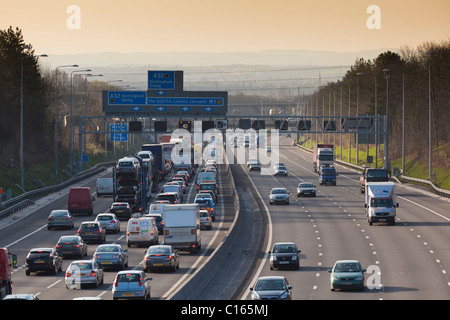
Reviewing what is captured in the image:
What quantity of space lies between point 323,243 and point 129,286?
927 inches

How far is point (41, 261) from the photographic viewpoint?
43.9 meters

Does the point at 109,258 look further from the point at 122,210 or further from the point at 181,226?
the point at 122,210

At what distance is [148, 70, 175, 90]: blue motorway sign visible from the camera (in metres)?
92.1

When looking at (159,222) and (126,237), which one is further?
(159,222)

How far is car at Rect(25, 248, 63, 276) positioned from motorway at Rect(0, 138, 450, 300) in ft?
1.58

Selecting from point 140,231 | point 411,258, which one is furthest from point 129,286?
point 140,231

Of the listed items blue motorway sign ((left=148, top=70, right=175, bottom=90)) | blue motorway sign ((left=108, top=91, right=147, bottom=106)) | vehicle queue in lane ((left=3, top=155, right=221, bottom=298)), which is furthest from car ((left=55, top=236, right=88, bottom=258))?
blue motorway sign ((left=108, top=91, right=147, bottom=106))

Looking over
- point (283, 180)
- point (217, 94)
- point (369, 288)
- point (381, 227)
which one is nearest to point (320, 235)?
point (381, 227)

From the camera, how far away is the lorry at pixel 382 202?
63.8 meters

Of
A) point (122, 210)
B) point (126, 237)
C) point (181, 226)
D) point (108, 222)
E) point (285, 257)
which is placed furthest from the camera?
point (122, 210)

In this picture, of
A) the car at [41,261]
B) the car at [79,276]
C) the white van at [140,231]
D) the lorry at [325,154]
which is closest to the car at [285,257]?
the car at [79,276]

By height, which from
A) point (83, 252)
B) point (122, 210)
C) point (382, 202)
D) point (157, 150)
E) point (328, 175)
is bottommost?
point (83, 252)

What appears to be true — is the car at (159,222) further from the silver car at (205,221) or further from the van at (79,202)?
the van at (79,202)
